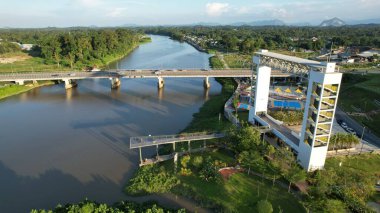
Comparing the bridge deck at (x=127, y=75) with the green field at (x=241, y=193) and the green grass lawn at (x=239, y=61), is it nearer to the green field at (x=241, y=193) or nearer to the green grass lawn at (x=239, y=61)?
the green grass lawn at (x=239, y=61)

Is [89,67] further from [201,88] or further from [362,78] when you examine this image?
[362,78]

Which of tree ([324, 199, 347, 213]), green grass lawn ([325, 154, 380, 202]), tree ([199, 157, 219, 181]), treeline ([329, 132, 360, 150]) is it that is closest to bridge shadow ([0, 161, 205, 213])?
tree ([199, 157, 219, 181])

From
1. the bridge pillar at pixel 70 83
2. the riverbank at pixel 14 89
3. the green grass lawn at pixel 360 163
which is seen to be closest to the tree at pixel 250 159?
the green grass lawn at pixel 360 163

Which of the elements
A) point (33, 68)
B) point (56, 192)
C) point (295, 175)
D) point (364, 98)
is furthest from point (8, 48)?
→ point (364, 98)

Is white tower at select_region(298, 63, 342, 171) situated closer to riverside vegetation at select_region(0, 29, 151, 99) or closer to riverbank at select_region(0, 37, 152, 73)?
riverbank at select_region(0, 37, 152, 73)

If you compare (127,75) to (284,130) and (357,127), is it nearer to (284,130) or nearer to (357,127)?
(284,130)

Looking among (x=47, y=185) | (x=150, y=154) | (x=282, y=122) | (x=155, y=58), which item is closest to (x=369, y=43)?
(x=155, y=58)

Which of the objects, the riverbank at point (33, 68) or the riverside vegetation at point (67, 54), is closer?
the riverbank at point (33, 68)
